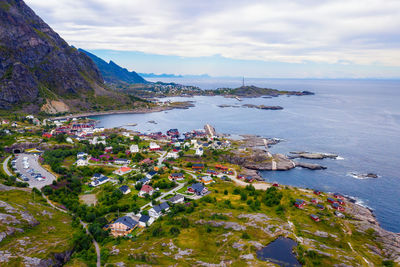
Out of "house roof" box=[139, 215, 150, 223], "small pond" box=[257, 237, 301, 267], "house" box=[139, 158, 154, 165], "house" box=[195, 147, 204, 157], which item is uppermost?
"house" box=[195, 147, 204, 157]

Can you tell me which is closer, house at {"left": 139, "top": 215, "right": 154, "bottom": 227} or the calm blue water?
house at {"left": 139, "top": 215, "right": 154, "bottom": 227}

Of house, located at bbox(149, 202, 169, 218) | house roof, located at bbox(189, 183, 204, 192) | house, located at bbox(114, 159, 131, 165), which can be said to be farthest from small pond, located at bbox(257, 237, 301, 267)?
house, located at bbox(114, 159, 131, 165)

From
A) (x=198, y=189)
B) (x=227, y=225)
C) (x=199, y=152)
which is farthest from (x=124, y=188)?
(x=199, y=152)

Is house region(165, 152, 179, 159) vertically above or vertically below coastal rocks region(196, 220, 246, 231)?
above

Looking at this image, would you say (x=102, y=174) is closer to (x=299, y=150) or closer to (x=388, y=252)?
(x=388, y=252)

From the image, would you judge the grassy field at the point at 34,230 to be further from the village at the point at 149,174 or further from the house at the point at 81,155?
the house at the point at 81,155

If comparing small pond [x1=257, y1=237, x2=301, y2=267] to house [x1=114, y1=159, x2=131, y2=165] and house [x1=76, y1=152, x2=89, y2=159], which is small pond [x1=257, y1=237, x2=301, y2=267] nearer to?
house [x1=114, y1=159, x2=131, y2=165]

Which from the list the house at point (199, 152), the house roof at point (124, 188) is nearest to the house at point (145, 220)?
the house roof at point (124, 188)
